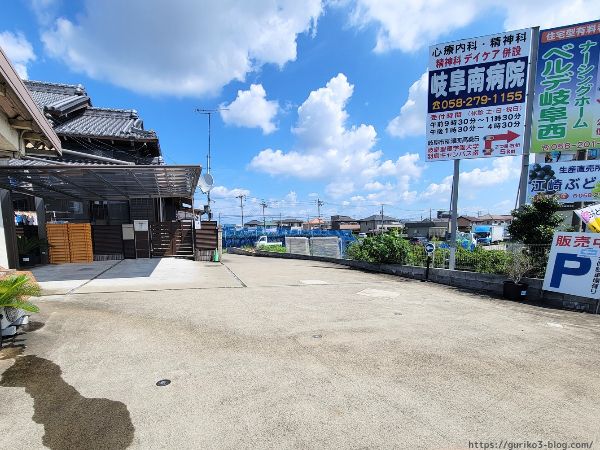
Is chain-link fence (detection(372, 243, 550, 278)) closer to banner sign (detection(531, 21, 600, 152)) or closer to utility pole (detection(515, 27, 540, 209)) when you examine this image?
utility pole (detection(515, 27, 540, 209))

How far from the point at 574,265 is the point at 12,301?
1129 cm

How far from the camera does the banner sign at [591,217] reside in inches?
318

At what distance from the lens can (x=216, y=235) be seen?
17.0m

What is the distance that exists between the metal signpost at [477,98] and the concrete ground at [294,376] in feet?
19.2

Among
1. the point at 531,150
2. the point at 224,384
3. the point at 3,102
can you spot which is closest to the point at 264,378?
the point at 224,384

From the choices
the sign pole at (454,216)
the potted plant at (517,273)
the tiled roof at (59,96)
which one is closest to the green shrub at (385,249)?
the sign pole at (454,216)

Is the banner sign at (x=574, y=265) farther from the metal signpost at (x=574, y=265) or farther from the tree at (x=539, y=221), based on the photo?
the tree at (x=539, y=221)

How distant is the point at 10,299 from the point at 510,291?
1061 cm

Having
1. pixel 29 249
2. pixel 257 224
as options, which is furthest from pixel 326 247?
pixel 257 224

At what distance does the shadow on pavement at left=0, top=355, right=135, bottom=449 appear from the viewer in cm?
258

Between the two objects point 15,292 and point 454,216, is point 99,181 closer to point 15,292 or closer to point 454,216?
point 15,292

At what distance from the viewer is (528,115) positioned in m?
10.1

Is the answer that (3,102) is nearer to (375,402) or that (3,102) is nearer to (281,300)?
(281,300)

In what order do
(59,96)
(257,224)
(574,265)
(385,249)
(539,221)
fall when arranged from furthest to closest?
1. (257,224)
2. (59,96)
3. (385,249)
4. (539,221)
5. (574,265)
